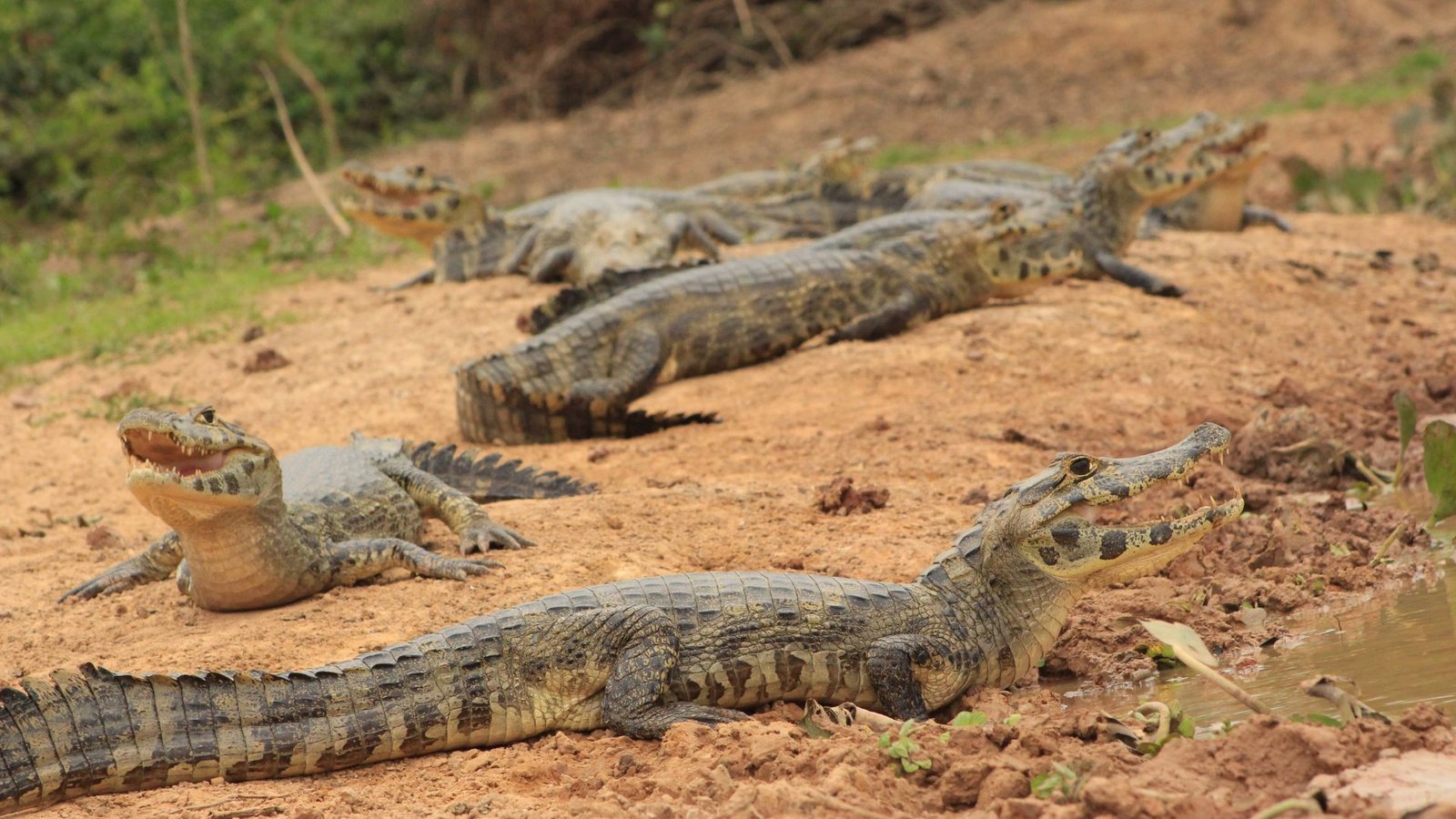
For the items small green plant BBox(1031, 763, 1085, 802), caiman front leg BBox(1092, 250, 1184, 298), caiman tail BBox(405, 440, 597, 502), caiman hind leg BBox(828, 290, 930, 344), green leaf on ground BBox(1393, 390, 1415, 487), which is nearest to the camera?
small green plant BBox(1031, 763, 1085, 802)

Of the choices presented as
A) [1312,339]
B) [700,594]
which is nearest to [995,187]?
[1312,339]

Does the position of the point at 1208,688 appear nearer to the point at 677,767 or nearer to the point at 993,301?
the point at 677,767

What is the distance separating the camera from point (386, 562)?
5.54 metres

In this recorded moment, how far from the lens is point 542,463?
7.77 m

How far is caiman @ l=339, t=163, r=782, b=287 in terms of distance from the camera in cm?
1167

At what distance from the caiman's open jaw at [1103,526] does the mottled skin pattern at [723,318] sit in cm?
351

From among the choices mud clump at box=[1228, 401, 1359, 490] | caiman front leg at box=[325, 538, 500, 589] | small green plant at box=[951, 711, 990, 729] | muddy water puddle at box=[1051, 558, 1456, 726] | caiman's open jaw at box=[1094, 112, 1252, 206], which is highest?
small green plant at box=[951, 711, 990, 729]

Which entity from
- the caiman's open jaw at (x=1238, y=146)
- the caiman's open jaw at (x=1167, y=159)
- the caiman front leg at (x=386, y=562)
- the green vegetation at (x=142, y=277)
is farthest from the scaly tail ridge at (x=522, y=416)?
the caiman's open jaw at (x=1238, y=146)

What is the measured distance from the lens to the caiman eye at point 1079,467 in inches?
180

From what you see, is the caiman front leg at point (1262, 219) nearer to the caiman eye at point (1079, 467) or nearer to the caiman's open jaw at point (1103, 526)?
the caiman's open jaw at point (1103, 526)

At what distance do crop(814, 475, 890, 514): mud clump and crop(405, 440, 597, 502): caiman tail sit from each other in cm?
112

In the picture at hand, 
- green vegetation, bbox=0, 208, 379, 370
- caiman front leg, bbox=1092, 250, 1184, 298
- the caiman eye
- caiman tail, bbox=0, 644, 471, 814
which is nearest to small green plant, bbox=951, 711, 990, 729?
the caiman eye

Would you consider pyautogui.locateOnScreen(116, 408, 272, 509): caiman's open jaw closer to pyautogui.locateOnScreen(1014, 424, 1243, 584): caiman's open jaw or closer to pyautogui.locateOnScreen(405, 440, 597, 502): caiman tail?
pyautogui.locateOnScreen(405, 440, 597, 502): caiman tail

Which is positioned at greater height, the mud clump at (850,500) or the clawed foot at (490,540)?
the clawed foot at (490,540)
